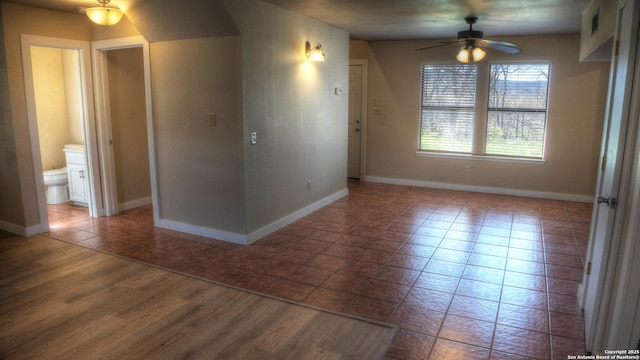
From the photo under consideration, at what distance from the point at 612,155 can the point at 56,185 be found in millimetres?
6144

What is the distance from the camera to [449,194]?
6613 mm

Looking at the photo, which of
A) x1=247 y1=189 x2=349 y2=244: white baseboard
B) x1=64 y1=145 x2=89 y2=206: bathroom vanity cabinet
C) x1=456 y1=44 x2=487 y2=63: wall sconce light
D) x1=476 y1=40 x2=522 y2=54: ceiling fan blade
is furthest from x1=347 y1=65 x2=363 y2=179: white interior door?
x1=64 y1=145 x2=89 y2=206: bathroom vanity cabinet

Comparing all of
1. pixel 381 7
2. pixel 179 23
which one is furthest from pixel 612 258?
A: pixel 179 23

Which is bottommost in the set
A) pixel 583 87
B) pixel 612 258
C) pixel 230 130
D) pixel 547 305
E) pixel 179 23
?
pixel 547 305

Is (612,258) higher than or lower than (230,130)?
lower

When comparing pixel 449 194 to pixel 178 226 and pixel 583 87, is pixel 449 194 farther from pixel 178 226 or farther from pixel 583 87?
pixel 178 226

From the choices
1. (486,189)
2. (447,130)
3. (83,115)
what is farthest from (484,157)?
(83,115)

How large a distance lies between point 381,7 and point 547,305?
3.03 metres

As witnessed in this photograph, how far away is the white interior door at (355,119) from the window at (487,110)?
1.07 metres

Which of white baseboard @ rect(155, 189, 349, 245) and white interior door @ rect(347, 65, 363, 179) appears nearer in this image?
white baseboard @ rect(155, 189, 349, 245)

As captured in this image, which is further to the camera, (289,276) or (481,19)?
(481,19)

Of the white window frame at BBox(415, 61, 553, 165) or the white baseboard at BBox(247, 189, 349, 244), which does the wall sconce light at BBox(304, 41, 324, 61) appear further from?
the white window frame at BBox(415, 61, 553, 165)

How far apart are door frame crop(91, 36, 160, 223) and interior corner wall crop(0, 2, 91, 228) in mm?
406

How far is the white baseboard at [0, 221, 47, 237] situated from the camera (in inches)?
176
